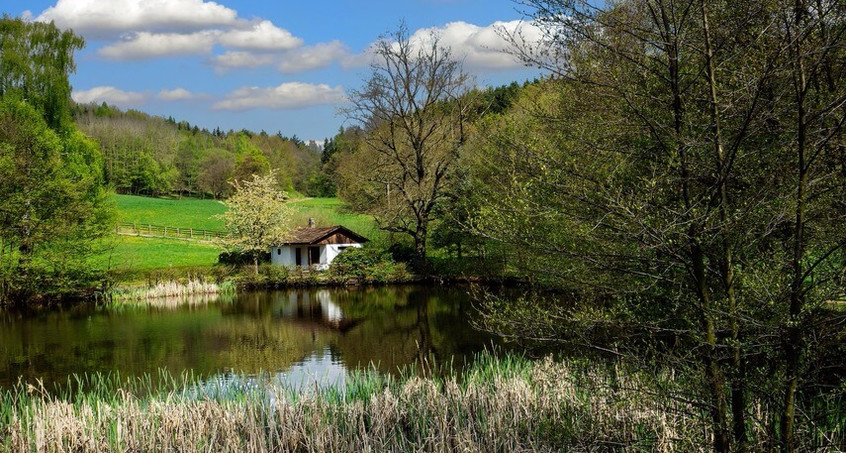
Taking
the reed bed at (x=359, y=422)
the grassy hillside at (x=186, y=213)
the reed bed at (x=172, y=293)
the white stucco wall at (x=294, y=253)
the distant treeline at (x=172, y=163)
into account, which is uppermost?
the distant treeline at (x=172, y=163)

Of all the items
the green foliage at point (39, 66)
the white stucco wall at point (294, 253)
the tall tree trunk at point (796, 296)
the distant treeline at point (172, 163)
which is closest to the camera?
the tall tree trunk at point (796, 296)

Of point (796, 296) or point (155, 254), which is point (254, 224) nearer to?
point (155, 254)

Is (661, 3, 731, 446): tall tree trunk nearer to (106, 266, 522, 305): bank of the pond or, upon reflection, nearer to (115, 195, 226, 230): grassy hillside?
(106, 266, 522, 305): bank of the pond

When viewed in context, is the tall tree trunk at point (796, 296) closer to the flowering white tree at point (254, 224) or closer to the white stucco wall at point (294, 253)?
the flowering white tree at point (254, 224)

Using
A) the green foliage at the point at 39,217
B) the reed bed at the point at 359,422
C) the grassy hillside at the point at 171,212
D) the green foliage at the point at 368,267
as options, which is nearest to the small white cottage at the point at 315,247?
the green foliage at the point at 368,267

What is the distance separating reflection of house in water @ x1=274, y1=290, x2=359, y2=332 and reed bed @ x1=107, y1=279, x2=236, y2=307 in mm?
3230

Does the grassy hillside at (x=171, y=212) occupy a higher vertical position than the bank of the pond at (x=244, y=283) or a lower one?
higher

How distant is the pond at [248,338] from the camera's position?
1723cm

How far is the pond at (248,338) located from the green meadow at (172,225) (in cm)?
830

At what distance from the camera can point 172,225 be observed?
206 ft

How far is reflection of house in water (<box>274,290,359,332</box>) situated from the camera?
24953 millimetres

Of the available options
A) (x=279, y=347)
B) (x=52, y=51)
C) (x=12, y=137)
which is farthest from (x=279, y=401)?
(x=52, y=51)

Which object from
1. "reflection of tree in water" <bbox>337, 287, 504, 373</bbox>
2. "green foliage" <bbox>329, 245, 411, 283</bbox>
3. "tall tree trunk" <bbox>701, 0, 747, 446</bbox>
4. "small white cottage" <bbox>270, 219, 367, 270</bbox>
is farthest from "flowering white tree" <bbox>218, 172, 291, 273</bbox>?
"tall tree trunk" <bbox>701, 0, 747, 446</bbox>

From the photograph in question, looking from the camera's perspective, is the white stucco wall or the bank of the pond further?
the white stucco wall
